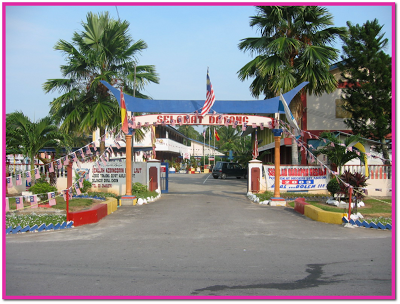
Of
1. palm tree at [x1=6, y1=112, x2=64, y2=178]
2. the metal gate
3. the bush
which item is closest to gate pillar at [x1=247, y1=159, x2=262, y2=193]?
the metal gate

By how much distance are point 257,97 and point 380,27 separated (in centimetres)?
701

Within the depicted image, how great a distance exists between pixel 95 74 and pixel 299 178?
11799 millimetres

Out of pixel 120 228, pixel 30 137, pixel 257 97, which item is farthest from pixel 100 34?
pixel 120 228

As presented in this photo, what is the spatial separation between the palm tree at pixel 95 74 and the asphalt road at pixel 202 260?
906 centimetres

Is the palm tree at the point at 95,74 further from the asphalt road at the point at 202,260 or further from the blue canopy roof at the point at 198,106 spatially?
the asphalt road at the point at 202,260

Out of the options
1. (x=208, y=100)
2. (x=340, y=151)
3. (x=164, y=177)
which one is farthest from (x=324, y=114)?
(x=208, y=100)

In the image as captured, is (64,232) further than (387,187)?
No

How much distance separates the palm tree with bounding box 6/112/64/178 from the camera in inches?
624

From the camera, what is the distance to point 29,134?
15828mm

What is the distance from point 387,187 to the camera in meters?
19.0

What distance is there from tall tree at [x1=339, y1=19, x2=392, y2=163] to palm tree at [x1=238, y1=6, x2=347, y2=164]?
113 cm

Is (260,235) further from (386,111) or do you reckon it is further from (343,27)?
(343,27)

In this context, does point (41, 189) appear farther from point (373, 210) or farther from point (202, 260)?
point (373, 210)

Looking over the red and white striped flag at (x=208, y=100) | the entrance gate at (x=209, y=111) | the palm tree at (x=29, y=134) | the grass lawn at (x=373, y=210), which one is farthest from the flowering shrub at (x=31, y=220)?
the grass lawn at (x=373, y=210)
